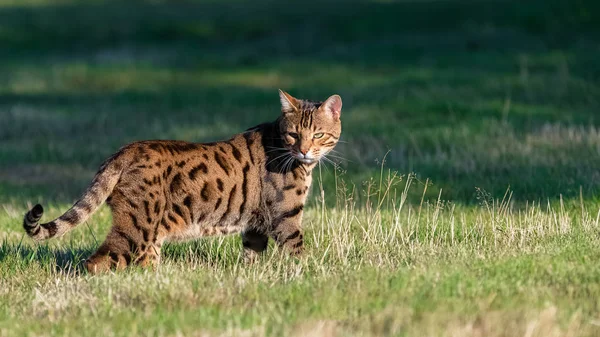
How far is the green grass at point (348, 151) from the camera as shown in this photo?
7062 mm

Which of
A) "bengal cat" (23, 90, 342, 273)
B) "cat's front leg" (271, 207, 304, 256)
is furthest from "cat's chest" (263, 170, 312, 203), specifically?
"cat's front leg" (271, 207, 304, 256)

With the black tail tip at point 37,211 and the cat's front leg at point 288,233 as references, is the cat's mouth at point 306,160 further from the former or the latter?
the black tail tip at point 37,211

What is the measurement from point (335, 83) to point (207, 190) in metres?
18.4

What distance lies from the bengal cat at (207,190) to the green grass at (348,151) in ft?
1.06

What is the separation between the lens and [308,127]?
9453 millimetres

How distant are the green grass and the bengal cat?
32 centimetres

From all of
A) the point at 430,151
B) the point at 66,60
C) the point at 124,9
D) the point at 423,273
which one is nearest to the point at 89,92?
the point at 66,60

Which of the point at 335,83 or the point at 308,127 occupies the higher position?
the point at 308,127

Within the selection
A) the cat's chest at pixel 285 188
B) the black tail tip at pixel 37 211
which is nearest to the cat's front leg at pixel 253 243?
the cat's chest at pixel 285 188

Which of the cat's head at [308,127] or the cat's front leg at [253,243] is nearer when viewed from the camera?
the cat's head at [308,127]

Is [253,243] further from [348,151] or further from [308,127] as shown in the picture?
[348,151]

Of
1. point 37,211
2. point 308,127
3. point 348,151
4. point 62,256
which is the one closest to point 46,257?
point 62,256

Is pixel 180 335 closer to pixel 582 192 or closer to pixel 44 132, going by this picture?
pixel 582 192

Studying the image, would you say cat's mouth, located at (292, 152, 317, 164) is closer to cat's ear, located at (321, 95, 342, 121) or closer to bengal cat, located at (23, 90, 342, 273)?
bengal cat, located at (23, 90, 342, 273)
